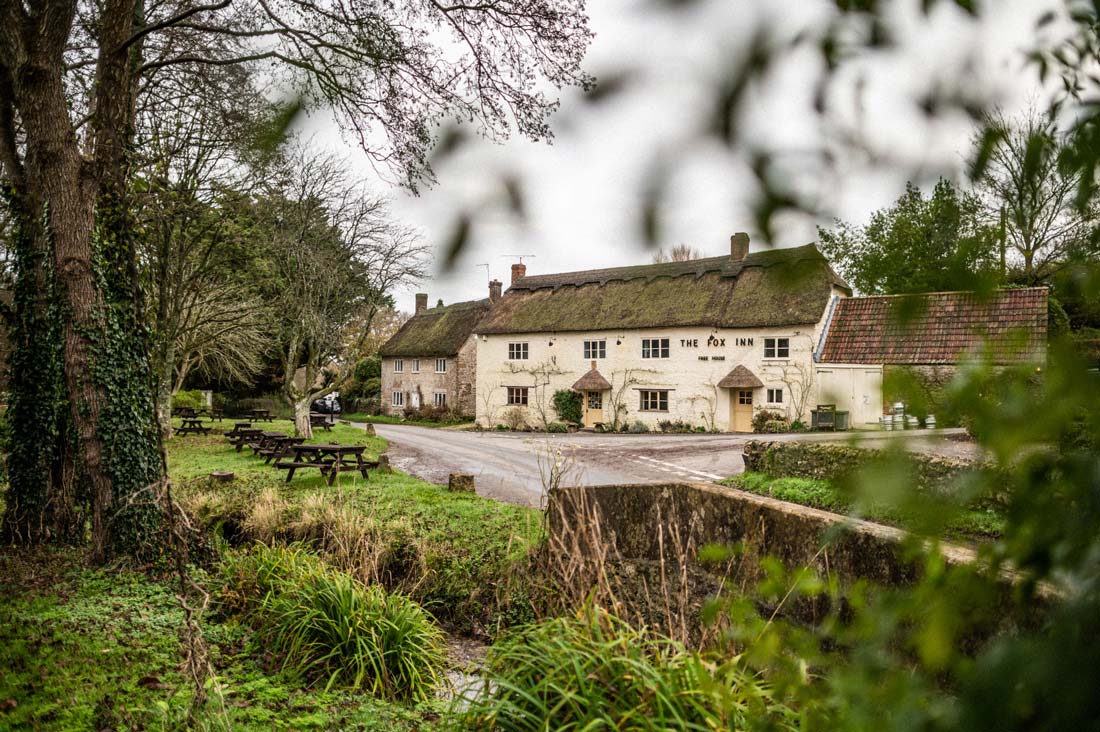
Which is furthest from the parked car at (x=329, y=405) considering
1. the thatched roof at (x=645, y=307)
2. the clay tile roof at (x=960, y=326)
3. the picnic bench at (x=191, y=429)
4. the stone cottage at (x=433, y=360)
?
the clay tile roof at (x=960, y=326)

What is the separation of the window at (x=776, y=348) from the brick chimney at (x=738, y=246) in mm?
27644

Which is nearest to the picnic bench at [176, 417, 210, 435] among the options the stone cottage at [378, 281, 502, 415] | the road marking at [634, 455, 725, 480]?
the stone cottage at [378, 281, 502, 415]

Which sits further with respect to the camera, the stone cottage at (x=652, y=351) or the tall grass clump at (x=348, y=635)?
the stone cottage at (x=652, y=351)

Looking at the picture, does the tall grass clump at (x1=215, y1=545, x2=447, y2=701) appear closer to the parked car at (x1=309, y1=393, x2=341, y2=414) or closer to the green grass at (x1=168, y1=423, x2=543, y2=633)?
the green grass at (x1=168, y1=423, x2=543, y2=633)

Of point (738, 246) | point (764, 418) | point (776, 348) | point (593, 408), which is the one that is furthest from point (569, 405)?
point (738, 246)

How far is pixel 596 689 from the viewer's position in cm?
346

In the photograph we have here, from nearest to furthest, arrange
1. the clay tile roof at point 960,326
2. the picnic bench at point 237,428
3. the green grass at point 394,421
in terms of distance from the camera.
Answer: the clay tile roof at point 960,326, the picnic bench at point 237,428, the green grass at point 394,421

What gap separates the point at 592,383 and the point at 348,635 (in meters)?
26.2

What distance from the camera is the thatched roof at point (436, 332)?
1549 inches

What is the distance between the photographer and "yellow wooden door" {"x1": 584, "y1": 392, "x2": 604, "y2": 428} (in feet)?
104

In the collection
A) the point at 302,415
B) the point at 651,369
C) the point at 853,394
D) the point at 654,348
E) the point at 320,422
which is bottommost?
the point at 320,422

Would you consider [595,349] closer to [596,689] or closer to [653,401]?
[653,401]

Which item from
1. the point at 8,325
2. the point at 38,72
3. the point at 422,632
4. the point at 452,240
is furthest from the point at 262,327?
the point at 452,240

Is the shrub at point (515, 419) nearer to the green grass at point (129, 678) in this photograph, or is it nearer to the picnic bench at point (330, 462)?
the picnic bench at point (330, 462)
